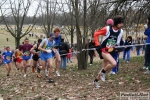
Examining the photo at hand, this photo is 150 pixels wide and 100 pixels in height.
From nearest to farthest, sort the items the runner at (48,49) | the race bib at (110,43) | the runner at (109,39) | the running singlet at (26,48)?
the runner at (109,39) < the race bib at (110,43) < the runner at (48,49) < the running singlet at (26,48)

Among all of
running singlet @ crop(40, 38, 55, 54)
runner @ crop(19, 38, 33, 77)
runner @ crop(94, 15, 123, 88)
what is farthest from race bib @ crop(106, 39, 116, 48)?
runner @ crop(19, 38, 33, 77)

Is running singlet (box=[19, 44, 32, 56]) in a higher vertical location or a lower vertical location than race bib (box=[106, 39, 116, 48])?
lower

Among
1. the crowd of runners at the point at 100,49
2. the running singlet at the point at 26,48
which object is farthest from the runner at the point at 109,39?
the running singlet at the point at 26,48

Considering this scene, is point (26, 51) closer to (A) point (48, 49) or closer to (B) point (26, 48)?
(B) point (26, 48)

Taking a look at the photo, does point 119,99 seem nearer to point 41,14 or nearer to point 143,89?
point 143,89

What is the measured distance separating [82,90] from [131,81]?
5.82ft

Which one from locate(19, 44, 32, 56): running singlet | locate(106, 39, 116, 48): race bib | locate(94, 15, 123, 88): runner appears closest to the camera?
locate(94, 15, 123, 88): runner

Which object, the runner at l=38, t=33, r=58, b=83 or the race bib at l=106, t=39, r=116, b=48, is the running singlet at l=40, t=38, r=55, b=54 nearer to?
the runner at l=38, t=33, r=58, b=83

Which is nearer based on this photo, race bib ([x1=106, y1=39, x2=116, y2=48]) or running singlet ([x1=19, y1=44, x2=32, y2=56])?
race bib ([x1=106, y1=39, x2=116, y2=48])

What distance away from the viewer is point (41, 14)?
2772cm

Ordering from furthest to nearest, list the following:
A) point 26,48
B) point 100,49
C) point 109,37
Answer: point 26,48 → point 100,49 → point 109,37

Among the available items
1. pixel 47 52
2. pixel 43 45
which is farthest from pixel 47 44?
pixel 47 52

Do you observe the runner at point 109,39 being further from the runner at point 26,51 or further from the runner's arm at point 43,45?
the runner at point 26,51

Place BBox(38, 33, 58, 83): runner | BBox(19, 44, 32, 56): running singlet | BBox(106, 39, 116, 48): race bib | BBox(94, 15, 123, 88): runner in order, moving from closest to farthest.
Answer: BBox(94, 15, 123, 88): runner → BBox(106, 39, 116, 48): race bib → BBox(38, 33, 58, 83): runner → BBox(19, 44, 32, 56): running singlet
